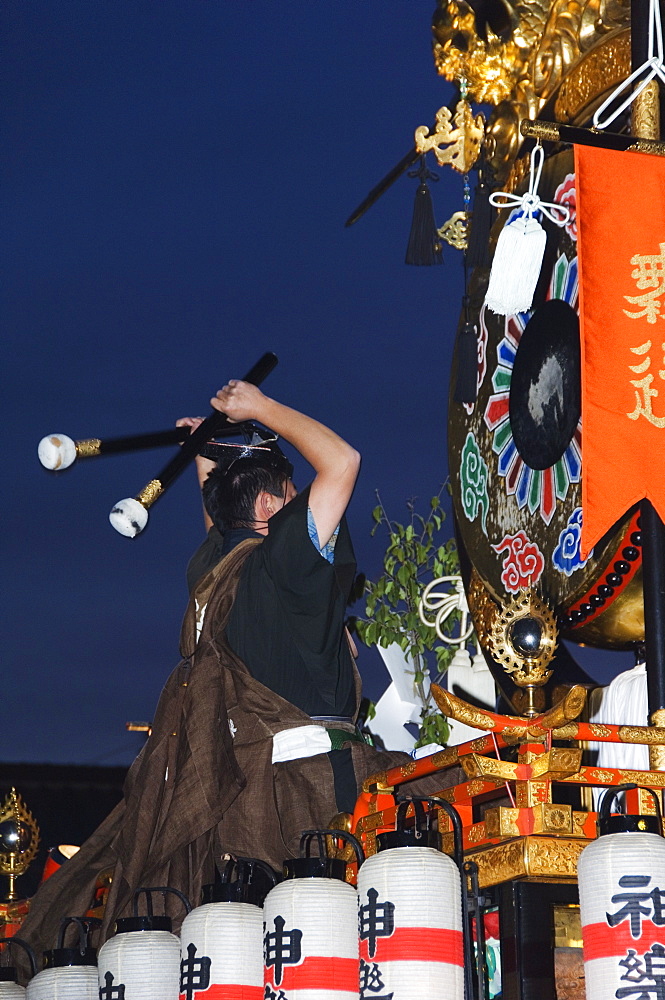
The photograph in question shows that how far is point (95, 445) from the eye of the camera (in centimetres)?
437

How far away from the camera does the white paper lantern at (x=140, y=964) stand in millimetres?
3457

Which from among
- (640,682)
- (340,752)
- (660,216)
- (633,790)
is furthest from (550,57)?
(633,790)

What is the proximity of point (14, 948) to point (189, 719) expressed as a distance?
1.15 metres

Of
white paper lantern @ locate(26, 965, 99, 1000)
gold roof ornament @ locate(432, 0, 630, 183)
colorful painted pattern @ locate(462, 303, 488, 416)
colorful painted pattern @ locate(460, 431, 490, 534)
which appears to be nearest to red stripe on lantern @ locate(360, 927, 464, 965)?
white paper lantern @ locate(26, 965, 99, 1000)

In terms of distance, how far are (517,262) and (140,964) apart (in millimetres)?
1948

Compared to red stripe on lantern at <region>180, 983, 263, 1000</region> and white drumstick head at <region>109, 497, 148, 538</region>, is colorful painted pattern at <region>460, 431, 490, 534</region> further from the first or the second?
red stripe on lantern at <region>180, 983, 263, 1000</region>

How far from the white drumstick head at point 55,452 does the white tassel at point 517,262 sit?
131 centimetres

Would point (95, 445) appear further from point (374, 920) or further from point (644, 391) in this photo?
point (374, 920)

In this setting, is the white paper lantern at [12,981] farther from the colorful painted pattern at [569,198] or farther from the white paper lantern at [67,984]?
the colorful painted pattern at [569,198]

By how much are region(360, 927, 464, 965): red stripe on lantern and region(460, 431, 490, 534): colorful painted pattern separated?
2237mm

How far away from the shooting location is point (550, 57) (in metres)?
4.79

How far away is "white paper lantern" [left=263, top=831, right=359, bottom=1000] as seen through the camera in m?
2.96

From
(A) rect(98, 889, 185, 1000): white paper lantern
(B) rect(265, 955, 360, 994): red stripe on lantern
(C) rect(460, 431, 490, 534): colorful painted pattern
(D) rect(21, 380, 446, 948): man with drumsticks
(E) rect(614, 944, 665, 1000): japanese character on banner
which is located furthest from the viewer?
(C) rect(460, 431, 490, 534): colorful painted pattern

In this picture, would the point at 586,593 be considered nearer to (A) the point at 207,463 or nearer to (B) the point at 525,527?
(B) the point at 525,527
